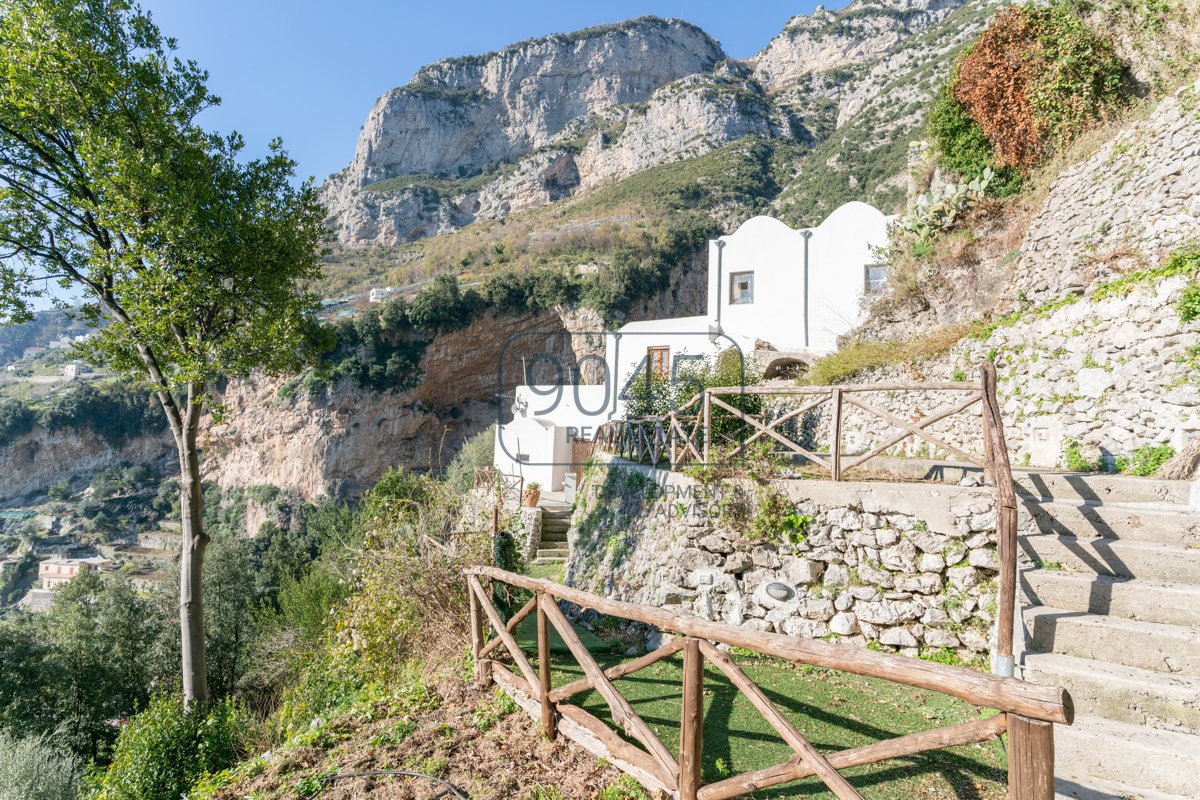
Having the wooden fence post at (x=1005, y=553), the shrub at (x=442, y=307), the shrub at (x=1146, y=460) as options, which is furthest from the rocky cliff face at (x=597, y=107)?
the wooden fence post at (x=1005, y=553)

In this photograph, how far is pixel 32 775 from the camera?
735cm

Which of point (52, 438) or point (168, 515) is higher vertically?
point (52, 438)

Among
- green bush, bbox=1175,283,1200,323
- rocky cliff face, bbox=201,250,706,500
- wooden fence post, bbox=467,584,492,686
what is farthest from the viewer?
rocky cliff face, bbox=201,250,706,500

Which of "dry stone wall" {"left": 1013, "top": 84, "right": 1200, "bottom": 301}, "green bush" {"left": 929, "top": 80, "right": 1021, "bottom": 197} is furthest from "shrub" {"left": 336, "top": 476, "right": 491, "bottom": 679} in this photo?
"green bush" {"left": 929, "top": 80, "right": 1021, "bottom": 197}

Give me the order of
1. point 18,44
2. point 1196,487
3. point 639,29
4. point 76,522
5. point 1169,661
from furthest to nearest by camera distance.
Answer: point 639,29, point 76,522, point 18,44, point 1196,487, point 1169,661

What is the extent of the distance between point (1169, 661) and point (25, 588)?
4536 cm

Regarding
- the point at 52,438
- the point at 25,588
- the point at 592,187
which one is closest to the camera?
the point at 25,588

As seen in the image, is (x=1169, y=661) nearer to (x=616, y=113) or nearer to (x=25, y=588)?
(x=25, y=588)

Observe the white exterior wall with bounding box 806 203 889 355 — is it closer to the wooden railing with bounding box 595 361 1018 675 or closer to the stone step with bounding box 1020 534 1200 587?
the wooden railing with bounding box 595 361 1018 675

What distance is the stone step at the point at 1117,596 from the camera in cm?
343

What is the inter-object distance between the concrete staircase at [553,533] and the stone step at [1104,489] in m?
8.07

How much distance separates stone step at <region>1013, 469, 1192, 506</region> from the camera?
14.5ft

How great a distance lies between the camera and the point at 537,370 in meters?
34.4

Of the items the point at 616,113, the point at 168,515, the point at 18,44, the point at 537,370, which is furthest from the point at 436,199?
the point at 18,44
